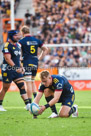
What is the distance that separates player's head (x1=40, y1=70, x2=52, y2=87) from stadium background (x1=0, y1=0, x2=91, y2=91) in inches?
578

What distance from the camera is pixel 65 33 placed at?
2908 cm

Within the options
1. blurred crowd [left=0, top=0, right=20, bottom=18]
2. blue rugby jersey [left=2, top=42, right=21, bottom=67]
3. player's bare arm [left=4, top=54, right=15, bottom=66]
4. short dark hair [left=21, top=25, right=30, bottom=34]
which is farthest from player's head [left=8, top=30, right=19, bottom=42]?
blurred crowd [left=0, top=0, right=20, bottom=18]

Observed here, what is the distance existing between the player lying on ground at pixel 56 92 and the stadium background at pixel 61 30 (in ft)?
45.9

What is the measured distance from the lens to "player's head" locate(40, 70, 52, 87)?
375 inches

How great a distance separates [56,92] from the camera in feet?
32.2

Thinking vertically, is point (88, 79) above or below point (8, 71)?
below

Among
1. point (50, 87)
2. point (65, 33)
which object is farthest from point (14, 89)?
point (50, 87)

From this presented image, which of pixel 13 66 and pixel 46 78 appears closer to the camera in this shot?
pixel 46 78

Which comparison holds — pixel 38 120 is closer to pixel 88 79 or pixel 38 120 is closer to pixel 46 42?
pixel 88 79

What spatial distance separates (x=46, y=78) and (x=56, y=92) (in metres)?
0.46

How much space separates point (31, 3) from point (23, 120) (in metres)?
24.5

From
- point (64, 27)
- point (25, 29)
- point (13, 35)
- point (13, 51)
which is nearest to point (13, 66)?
point (13, 51)

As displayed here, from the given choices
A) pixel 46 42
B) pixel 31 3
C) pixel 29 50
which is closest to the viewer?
pixel 29 50

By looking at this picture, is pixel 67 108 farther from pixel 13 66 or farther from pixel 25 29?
pixel 25 29
